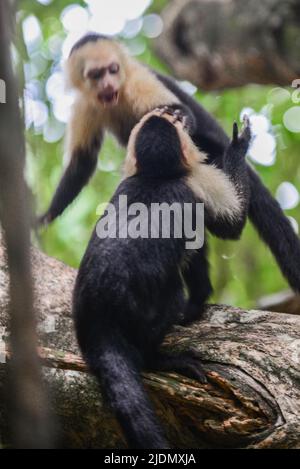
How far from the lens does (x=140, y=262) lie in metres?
3.41

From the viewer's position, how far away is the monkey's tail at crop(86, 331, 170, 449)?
2.87 m

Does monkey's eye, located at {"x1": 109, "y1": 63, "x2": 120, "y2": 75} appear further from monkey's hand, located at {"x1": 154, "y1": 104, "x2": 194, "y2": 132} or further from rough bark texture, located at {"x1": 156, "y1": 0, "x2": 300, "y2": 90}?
rough bark texture, located at {"x1": 156, "y1": 0, "x2": 300, "y2": 90}

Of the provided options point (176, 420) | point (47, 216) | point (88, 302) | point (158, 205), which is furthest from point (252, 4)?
point (176, 420)

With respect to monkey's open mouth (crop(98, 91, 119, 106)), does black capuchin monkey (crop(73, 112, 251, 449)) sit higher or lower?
lower

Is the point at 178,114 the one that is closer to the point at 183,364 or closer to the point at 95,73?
the point at 95,73

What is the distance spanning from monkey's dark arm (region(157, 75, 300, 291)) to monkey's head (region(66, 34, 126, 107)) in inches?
32.6

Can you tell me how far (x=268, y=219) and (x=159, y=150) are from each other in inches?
67.3

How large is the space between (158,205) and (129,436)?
1261 millimetres

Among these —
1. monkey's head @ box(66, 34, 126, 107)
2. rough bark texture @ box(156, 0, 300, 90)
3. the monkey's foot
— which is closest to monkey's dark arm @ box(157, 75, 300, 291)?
monkey's head @ box(66, 34, 126, 107)

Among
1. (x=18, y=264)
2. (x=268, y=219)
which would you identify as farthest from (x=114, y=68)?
(x=18, y=264)

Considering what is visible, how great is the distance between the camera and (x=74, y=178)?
19.6 ft

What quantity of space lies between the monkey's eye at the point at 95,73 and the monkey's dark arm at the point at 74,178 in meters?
0.54

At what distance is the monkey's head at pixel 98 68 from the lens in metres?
5.68

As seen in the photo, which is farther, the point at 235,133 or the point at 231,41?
the point at 231,41
